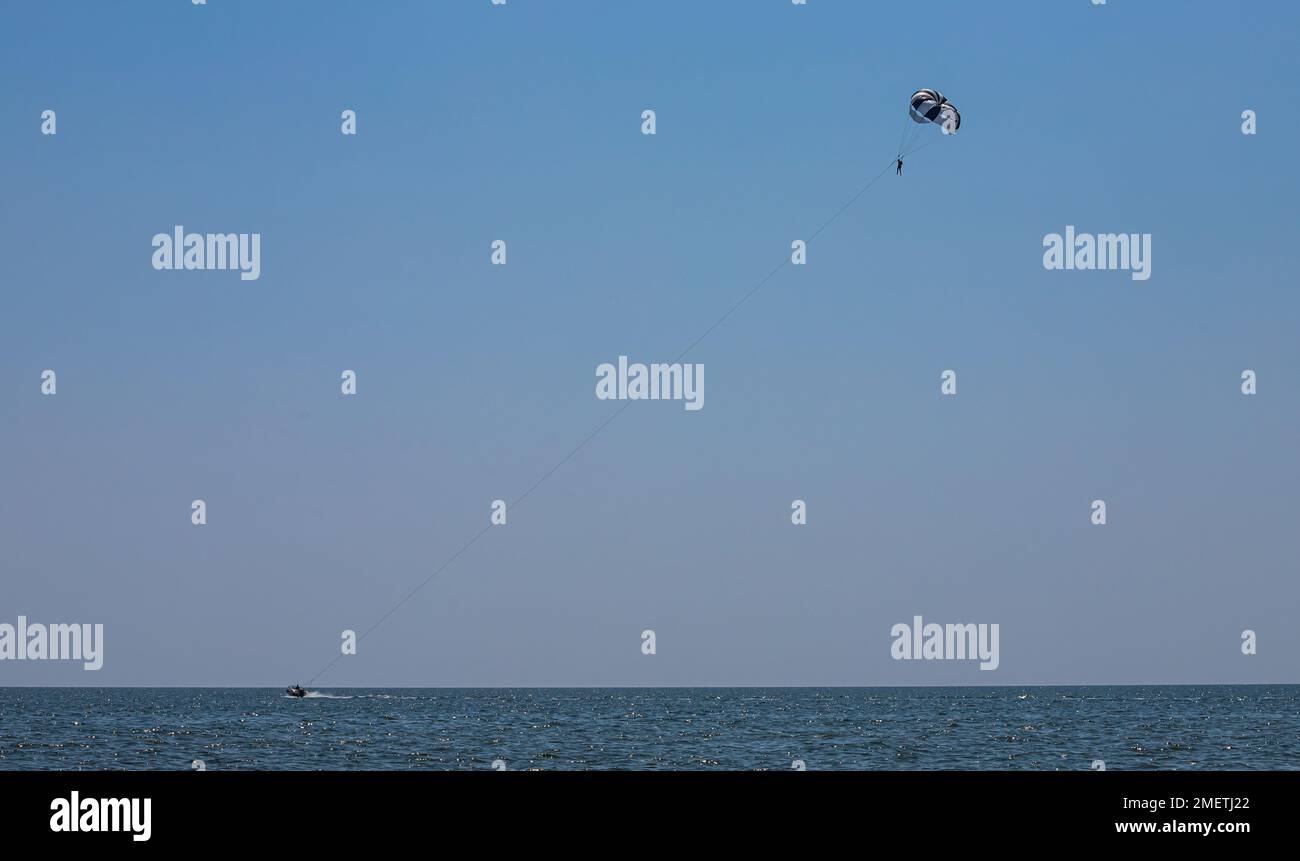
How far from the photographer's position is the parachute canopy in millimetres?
53250

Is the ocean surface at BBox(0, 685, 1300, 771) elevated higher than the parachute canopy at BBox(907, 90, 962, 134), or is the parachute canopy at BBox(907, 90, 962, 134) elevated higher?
the parachute canopy at BBox(907, 90, 962, 134)

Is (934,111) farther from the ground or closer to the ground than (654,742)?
farther from the ground

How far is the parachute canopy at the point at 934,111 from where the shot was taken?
53.2 meters

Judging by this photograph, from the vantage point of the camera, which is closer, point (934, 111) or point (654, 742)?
point (934, 111)

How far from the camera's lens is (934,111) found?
53.9 meters

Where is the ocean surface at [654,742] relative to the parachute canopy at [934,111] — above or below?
below
